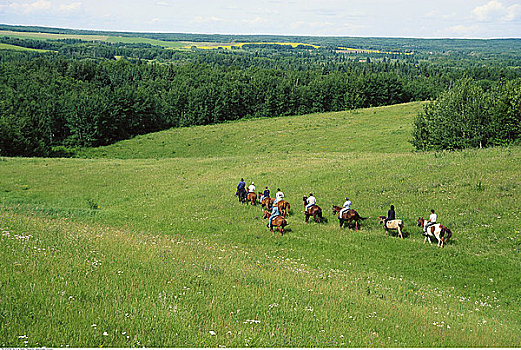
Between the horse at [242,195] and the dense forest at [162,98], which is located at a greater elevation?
the dense forest at [162,98]

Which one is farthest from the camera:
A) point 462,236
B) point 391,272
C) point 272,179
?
point 272,179

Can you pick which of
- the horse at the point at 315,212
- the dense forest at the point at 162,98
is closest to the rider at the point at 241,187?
the horse at the point at 315,212

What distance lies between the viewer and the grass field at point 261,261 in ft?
27.5

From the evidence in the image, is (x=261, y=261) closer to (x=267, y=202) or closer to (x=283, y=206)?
(x=283, y=206)

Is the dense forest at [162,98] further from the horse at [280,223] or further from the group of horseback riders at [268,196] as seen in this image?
the horse at [280,223]

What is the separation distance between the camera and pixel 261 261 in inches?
652

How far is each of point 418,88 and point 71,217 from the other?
444 ft

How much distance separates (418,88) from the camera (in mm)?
135625

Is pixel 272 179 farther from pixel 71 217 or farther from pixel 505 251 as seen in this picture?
pixel 505 251

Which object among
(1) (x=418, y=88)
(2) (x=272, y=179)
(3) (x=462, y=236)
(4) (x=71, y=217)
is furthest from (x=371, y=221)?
(1) (x=418, y=88)

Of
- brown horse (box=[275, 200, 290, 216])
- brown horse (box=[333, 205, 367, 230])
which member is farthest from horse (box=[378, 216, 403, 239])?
brown horse (box=[275, 200, 290, 216])

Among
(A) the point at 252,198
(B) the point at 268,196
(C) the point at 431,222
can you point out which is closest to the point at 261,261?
(C) the point at 431,222

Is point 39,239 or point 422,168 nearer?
point 39,239

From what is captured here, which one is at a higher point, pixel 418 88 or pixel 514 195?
pixel 418 88
